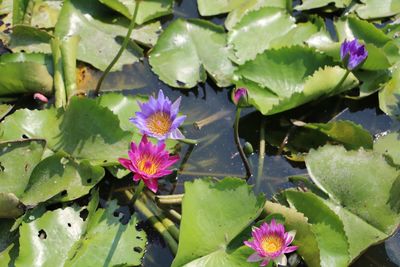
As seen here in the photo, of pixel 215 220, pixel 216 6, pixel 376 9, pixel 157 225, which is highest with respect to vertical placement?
pixel 216 6

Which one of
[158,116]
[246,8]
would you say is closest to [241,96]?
[158,116]

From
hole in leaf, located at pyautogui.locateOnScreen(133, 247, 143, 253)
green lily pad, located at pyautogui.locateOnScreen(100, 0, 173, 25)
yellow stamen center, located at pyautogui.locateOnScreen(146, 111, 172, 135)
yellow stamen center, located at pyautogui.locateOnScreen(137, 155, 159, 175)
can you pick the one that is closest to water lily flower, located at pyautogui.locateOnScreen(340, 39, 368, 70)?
yellow stamen center, located at pyautogui.locateOnScreen(146, 111, 172, 135)

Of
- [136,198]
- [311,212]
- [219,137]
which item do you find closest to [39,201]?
[136,198]

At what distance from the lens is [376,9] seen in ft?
11.0

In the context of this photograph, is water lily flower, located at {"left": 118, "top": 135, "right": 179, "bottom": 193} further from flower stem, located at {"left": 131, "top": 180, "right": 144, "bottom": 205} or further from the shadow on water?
the shadow on water

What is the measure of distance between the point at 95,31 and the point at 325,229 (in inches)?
62.4

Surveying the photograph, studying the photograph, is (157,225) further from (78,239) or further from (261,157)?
(261,157)

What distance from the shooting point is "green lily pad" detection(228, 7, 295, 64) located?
10.2ft

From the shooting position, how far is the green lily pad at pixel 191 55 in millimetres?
3027

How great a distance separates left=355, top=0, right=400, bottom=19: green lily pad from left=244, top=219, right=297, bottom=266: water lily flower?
62.1 inches

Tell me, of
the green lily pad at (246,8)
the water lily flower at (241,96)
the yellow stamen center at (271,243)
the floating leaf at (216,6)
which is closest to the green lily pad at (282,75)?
the water lily flower at (241,96)

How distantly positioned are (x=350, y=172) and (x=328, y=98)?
66cm

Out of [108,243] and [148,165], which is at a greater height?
[148,165]

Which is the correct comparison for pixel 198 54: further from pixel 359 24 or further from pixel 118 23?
pixel 359 24
